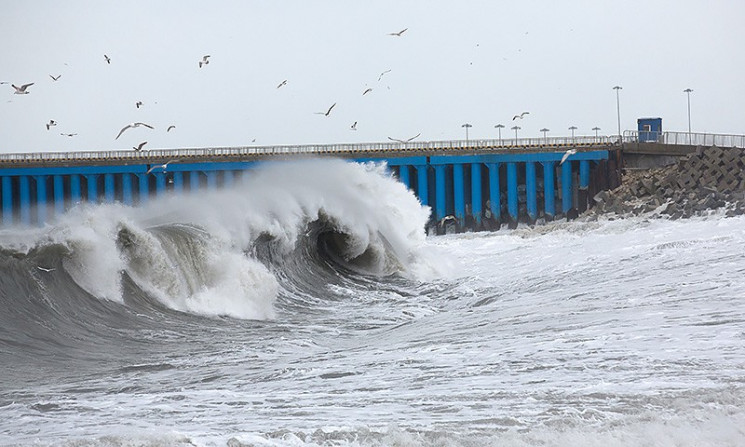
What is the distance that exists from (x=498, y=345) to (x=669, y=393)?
11.9 ft

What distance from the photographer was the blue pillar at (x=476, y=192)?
147 feet

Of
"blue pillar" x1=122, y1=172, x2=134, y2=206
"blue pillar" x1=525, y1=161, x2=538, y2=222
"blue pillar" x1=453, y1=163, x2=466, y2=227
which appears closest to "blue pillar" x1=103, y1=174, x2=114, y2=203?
"blue pillar" x1=122, y1=172, x2=134, y2=206

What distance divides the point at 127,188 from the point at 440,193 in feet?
48.7

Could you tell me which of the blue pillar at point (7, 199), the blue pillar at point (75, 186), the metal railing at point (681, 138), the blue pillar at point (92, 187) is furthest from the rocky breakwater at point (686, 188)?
the blue pillar at point (7, 199)

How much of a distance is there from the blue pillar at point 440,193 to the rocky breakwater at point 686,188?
657 cm

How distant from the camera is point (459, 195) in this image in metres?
45.2

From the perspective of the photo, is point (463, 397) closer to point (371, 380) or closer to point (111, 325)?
point (371, 380)

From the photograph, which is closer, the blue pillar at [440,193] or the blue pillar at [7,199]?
the blue pillar at [440,193]

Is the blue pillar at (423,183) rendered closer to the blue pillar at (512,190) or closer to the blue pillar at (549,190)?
the blue pillar at (512,190)

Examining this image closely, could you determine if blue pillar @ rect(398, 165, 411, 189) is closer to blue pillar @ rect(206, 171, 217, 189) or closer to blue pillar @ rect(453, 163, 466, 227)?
blue pillar @ rect(453, 163, 466, 227)

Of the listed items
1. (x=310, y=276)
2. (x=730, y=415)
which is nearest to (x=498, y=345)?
(x=730, y=415)

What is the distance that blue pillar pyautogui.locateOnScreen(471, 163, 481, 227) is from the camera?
1767 inches

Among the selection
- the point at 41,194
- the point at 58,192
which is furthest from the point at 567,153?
the point at 41,194

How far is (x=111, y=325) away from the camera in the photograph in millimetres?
15094
